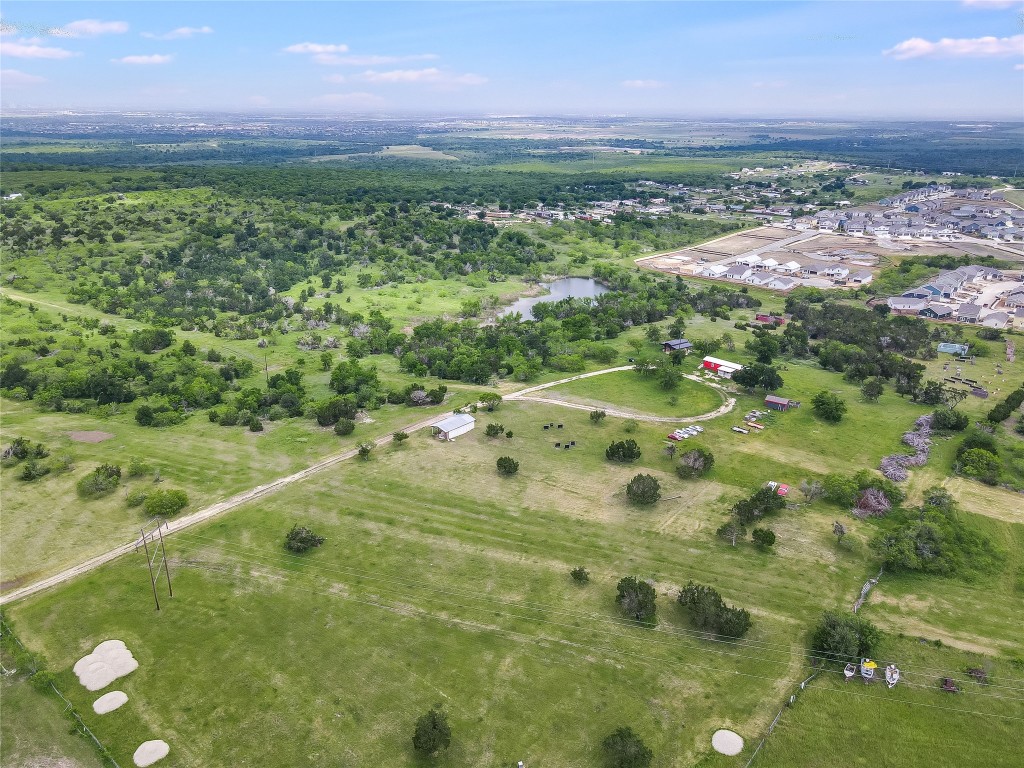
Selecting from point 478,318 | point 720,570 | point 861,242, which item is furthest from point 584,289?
point 720,570

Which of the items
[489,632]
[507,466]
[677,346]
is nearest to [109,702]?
[489,632]

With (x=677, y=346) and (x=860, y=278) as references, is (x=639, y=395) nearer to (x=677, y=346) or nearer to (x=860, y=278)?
(x=677, y=346)

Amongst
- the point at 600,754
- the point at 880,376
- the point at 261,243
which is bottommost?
the point at 600,754

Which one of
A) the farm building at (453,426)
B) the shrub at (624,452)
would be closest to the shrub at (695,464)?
the shrub at (624,452)

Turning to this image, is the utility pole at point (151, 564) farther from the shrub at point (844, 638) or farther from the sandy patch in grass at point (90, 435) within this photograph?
the shrub at point (844, 638)

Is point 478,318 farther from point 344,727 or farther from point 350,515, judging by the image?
point 344,727

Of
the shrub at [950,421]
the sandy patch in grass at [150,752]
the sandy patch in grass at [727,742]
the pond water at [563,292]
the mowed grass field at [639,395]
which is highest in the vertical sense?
the pond water at [563,292]
